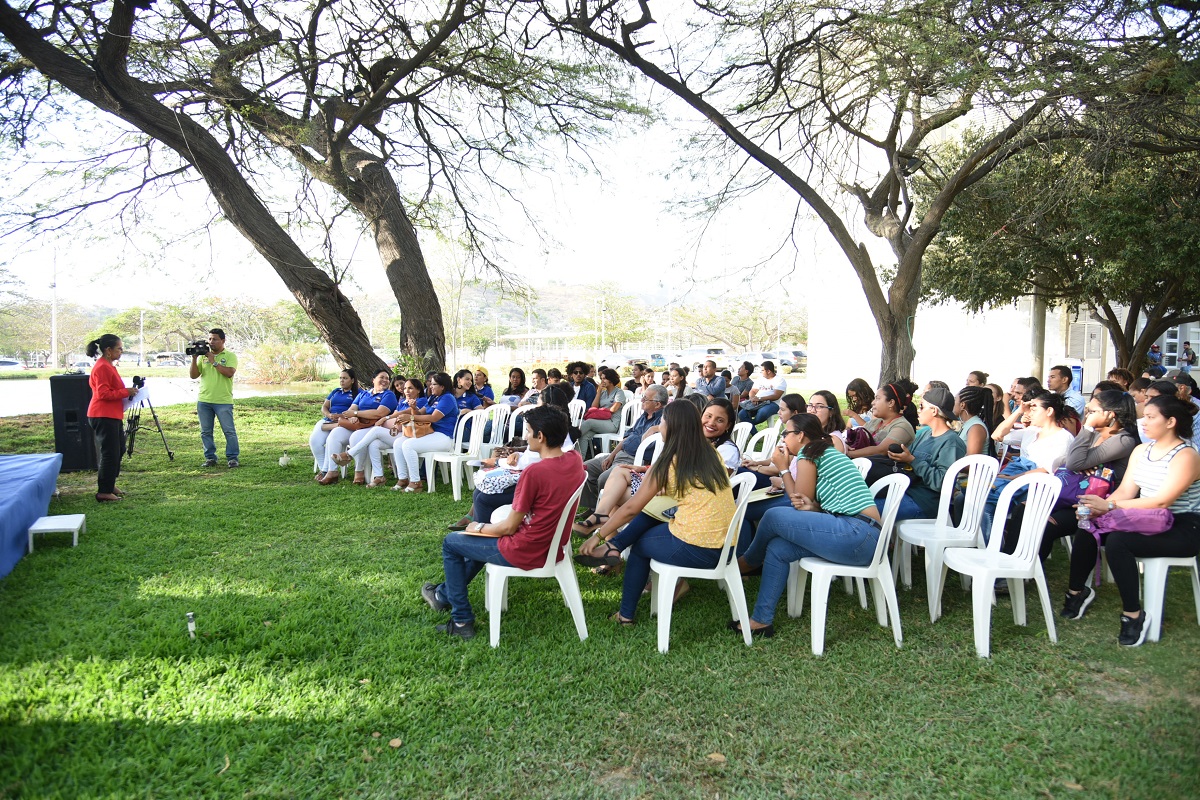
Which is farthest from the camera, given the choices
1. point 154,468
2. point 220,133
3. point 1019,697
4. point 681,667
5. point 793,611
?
point 220,133

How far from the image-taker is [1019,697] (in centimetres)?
312

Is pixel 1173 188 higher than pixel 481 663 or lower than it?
higher

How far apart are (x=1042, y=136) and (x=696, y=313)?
155 ft

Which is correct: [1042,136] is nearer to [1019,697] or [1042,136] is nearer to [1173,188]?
[1173,188]

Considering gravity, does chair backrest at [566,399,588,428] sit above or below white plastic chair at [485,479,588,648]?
above

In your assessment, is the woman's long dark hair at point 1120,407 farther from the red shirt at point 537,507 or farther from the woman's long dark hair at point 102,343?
the woman's long dark hair at point 102,343

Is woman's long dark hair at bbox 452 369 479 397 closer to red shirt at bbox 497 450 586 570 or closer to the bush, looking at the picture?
red shirt at bbox 497 450 586 570

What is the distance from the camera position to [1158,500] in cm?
360

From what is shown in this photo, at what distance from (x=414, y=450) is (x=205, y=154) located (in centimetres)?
488

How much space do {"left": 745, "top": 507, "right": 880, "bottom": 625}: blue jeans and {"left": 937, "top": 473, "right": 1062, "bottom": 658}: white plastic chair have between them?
1.64 feet

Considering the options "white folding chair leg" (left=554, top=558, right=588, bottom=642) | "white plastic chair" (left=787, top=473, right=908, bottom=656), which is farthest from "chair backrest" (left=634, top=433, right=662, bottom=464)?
"white folding chair leg" (left=554, top=558, right=588, bottom=642)

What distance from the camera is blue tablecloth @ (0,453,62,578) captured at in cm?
446

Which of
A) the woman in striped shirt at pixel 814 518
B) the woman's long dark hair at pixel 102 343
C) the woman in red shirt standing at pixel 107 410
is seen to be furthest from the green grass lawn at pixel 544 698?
the woman's long dark hair at pixel 102 343

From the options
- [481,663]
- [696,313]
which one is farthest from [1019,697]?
[696,313]
